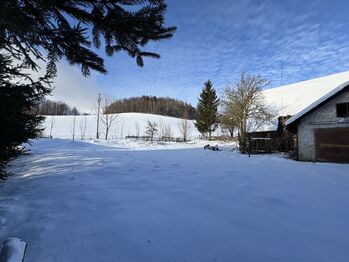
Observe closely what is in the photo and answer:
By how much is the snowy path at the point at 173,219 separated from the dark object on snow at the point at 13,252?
753 millimetres

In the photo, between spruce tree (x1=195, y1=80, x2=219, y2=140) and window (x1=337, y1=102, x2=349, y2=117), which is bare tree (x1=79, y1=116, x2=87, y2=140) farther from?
window (x1=337, y1=102, x2=349, y2=117)

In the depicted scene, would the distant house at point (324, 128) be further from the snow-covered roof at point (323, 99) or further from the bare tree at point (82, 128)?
the bare tree at point (82, 128)

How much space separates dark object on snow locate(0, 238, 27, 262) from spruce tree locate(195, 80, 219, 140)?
39.0 metres

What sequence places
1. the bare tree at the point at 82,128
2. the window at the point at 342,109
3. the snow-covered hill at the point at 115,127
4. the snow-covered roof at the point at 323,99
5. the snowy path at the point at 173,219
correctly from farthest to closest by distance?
the snow-covered hill at the point at 115,127
the bare tree at the point at 82,128
the window at the point at 342,109
the snow-covered roof at the point at 323,99
the snowy path at the point at 173,219

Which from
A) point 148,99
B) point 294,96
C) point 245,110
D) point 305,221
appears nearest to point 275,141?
point 245,110

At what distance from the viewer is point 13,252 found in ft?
6.55

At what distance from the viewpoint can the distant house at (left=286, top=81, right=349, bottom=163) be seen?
1419 cm

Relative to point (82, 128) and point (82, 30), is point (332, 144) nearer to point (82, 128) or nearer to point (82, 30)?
point (82, 30)

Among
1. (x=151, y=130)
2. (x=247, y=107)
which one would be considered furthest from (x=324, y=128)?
(x=151, y=130)

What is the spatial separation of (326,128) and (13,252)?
16.9 metres

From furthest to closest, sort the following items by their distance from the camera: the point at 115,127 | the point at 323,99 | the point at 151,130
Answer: the point at 115,127
the point at 151,130
the point at 323,99

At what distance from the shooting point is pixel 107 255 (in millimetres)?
2840

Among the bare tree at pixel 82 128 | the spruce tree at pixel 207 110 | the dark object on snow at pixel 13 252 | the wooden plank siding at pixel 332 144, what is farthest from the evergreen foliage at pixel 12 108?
the bare tree at pixel 82 128

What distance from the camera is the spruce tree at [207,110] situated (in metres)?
40.5
